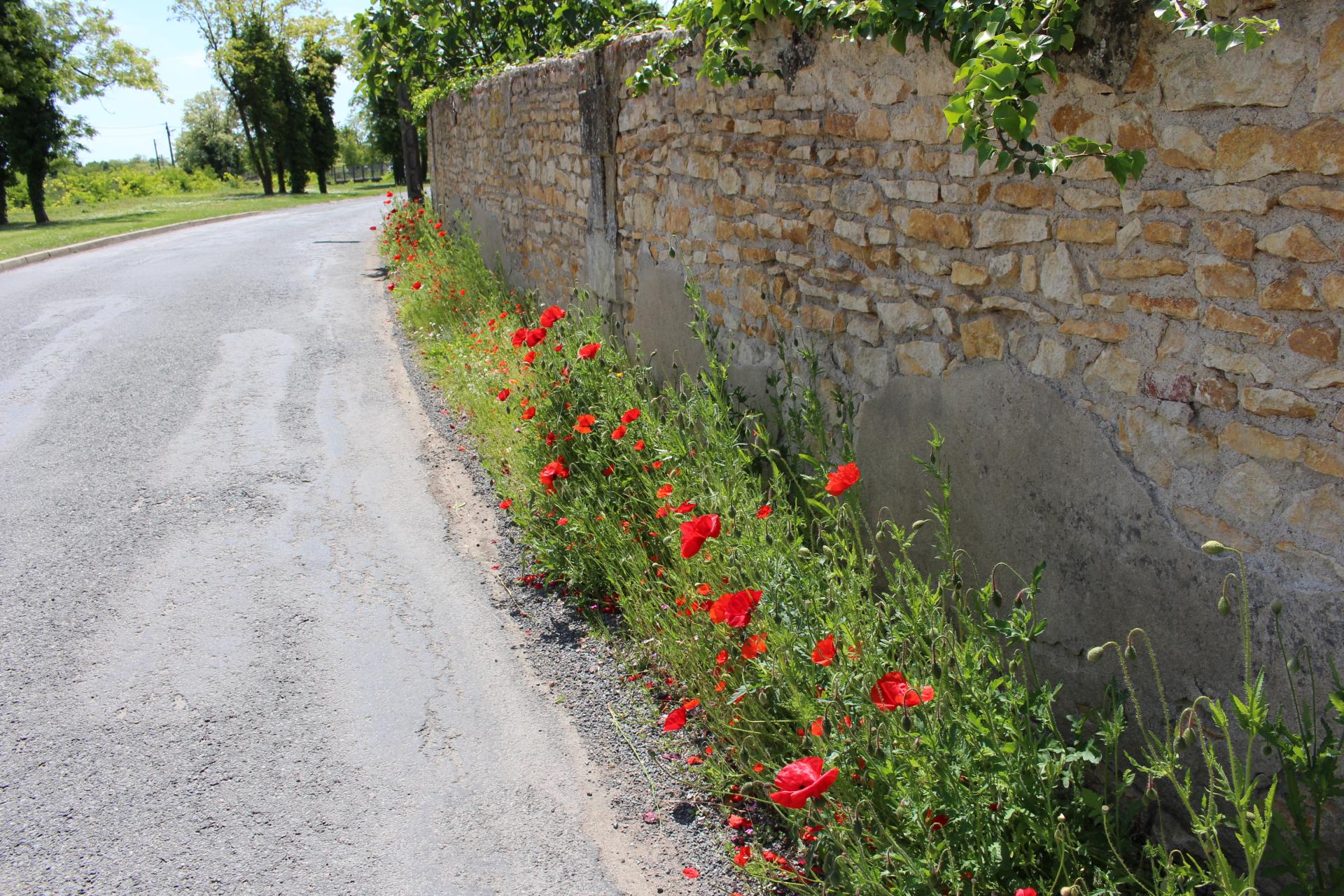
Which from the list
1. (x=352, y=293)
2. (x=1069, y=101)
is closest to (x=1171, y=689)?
(x=1069, y=101)

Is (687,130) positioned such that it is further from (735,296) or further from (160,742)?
(160,742)

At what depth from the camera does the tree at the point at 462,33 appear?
9.54 m

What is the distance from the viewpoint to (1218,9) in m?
2.21

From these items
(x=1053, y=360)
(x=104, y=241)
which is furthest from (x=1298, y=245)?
(x=104, y=241)

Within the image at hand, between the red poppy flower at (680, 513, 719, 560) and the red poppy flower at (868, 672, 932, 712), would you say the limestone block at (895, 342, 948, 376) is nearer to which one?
the red poppy flower at (680, 513, 719, 560)

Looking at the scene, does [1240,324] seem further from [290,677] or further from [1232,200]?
[290,677]

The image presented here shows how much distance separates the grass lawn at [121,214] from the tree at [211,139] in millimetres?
15851

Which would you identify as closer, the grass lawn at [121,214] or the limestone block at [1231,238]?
the limestone block at [1231,238]

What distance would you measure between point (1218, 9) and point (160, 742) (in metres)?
3.91

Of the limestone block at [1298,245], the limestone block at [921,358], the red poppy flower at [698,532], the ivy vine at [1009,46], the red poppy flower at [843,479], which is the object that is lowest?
the red poppy flower at [698,532]

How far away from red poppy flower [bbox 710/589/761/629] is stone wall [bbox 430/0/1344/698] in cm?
86

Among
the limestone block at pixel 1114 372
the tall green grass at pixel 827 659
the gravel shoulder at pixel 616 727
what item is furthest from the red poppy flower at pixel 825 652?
the limestone block at pixel 1114 372

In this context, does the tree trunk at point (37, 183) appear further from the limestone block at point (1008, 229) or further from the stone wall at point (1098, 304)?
the limestone block at point (1008, 229)

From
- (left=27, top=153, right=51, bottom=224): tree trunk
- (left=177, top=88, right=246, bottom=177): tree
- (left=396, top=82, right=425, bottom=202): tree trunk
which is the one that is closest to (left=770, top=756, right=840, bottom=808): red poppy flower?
(left=396, top=82, right=425, bottom=202): tree trunk
